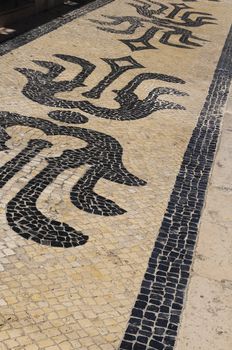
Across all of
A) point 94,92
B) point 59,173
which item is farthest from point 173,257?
point 94,92

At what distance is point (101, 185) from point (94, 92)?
2.72 m

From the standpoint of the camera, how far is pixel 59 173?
544 cm

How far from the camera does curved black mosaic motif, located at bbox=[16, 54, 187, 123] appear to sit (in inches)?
281

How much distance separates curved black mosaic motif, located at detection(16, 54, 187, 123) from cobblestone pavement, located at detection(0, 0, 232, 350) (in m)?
0.03

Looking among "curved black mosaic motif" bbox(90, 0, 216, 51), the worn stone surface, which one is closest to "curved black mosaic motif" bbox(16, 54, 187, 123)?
"curved black mosaic motif" bbox(90, 0, 216, 51)

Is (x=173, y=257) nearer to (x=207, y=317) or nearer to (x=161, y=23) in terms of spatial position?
(x=207, y=317)

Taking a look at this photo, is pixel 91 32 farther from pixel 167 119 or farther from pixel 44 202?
pixel 44 202

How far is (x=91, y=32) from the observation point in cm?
1066

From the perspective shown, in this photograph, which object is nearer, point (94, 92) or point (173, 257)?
point (173, 257)

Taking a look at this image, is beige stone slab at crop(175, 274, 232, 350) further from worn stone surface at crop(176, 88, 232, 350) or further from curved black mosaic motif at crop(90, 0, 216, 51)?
curved black mosaic motif at crop(90, 0, 216, 51)

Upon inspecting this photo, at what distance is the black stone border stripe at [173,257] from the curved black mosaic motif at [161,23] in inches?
164

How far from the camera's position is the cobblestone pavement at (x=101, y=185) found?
12.4ft

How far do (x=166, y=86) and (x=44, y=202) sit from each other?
3.99 meters

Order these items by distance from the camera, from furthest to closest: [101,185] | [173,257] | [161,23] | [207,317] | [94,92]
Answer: [161,23] → [94,92] → [101,185] → [173,257] → [207,317]
